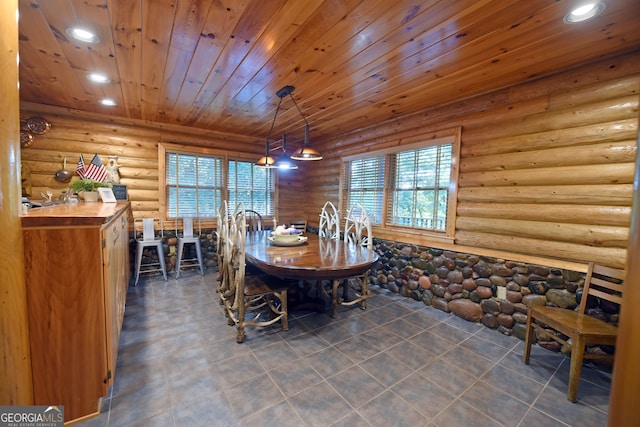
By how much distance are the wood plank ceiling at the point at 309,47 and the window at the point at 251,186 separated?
6.50 ft

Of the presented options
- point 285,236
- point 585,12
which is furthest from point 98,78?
point 585,12

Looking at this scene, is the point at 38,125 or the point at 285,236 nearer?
the point at 285,236

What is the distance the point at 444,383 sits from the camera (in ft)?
6.42

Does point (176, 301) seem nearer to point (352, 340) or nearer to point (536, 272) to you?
point (352, 340)

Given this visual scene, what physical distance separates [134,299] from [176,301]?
0.54 meters

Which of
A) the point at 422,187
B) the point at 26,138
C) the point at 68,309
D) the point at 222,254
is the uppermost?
the point at 26,138

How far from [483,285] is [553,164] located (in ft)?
4.50

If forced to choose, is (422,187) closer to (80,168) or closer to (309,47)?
(309,47)

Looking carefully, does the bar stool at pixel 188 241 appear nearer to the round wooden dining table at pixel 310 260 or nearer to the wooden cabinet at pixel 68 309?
the round wooden dining table at pixel 310 260

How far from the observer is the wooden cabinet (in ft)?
4.54

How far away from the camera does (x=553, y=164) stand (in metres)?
2.44

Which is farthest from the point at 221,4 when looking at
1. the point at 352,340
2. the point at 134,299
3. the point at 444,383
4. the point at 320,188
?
the point at 320,188

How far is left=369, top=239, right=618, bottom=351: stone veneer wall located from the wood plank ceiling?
185 centimetres

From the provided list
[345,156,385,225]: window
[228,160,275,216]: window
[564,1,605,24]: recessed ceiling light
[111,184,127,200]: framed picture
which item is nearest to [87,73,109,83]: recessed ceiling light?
[111,184,127,200]: framed picture
